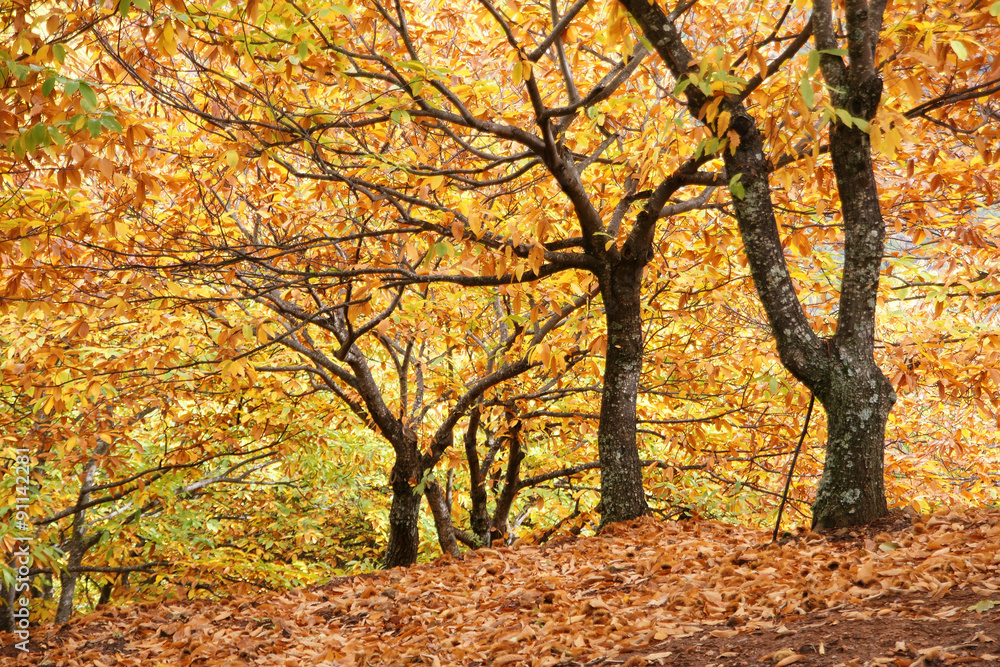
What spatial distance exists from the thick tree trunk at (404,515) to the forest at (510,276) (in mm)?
31

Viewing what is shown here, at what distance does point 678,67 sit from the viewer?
3.67m

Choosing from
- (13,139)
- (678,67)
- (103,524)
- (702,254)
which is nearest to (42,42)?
(13,139)

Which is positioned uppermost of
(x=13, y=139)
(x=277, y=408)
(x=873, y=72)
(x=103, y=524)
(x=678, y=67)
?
(x=678, y=67)

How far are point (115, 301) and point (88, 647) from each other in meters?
2.06

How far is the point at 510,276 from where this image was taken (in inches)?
172

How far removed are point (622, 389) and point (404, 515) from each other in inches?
108

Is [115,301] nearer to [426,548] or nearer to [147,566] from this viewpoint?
[147,566]

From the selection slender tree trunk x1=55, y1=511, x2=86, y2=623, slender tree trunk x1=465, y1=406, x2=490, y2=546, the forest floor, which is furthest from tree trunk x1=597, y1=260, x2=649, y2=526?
slender tree trunk x1=55, y1=511, x2=86, y2=623

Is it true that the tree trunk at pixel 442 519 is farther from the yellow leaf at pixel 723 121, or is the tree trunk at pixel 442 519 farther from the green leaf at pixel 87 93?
the green leaf at pixel 87 93

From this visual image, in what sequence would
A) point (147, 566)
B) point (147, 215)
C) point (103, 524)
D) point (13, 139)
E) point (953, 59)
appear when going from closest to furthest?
point (13, 139)
point (953, 59)
point (147, 215)
point (147, 566)
point (103, 524)

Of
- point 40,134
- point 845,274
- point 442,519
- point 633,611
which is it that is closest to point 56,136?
point 40,134

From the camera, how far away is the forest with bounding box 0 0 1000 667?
10.5 ft

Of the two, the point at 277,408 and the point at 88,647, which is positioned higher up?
the point at 277,408

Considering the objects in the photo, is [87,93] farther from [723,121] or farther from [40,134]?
[723,121]
